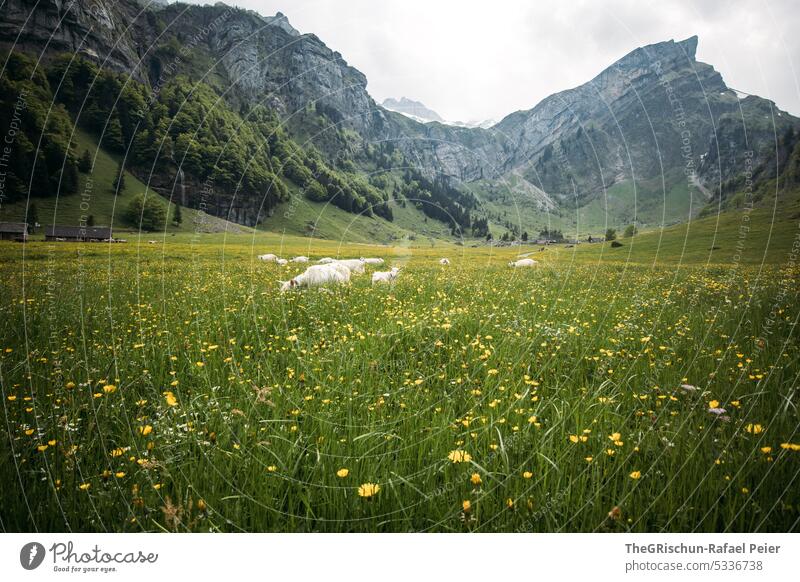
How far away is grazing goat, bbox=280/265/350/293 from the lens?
32.5ft

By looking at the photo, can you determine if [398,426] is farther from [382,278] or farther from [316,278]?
[382,278]

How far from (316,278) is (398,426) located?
7.66m

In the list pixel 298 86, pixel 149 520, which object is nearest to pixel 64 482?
pixel 149 520

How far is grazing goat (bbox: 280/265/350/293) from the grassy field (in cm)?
353

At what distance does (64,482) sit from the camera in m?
2.60

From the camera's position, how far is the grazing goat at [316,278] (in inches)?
391

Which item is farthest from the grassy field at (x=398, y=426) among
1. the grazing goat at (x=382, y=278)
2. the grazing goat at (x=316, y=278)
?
the grazing goat at (x=382, y=278)

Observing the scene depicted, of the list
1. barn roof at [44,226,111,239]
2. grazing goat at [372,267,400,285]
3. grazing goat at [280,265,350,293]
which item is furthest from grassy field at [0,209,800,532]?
barn roof at [44,226,111,239]

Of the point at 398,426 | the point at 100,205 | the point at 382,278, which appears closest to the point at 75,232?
the point at 100,205

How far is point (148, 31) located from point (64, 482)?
222 m

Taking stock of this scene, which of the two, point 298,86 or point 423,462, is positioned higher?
point 298,86

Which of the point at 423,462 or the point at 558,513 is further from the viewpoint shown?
the point at 423,462

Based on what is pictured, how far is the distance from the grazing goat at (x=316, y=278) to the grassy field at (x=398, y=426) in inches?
139
